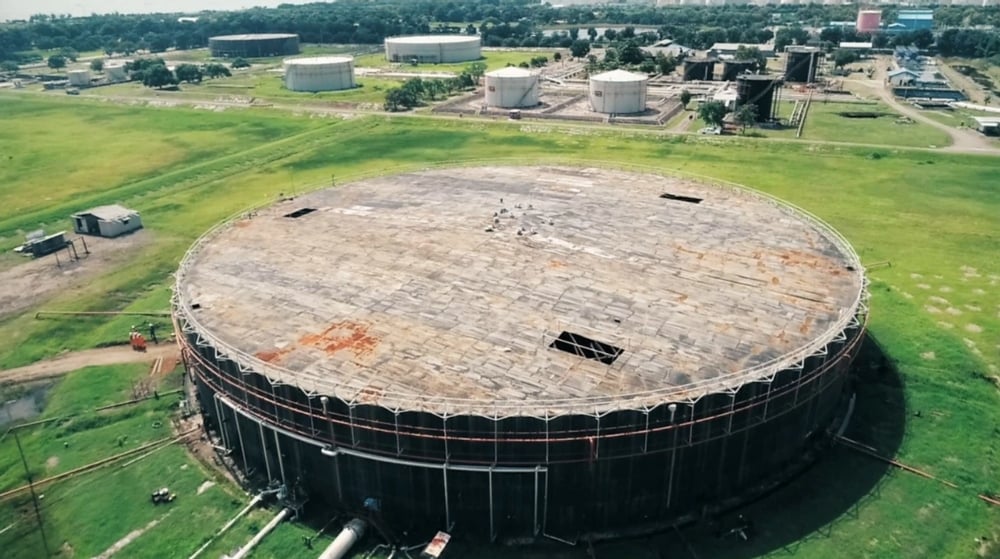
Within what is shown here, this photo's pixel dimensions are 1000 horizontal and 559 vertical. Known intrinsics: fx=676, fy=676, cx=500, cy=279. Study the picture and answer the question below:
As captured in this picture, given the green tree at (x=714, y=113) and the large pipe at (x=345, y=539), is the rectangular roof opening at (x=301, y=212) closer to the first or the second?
the large pipe at (x=345, y=539)

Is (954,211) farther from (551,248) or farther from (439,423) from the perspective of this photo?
(439,423)

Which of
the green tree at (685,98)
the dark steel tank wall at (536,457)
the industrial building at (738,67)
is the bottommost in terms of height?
the dark steel tank wall at (536,457)

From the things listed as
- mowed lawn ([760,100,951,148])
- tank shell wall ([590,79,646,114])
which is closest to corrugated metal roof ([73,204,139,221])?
tank shell wall ([590,79,646,114])

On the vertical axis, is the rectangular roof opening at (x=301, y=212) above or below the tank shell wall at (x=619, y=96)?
below

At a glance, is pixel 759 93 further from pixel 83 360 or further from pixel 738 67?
pixel 83 360

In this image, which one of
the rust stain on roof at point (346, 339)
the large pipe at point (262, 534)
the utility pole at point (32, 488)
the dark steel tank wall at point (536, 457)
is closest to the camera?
the dark steel tank wall at point (536, 457)

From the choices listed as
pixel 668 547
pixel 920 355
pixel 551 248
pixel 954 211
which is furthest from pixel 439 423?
pixel 954 211

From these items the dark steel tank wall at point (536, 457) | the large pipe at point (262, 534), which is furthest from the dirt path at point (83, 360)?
the large pipe at point (262, 534)
